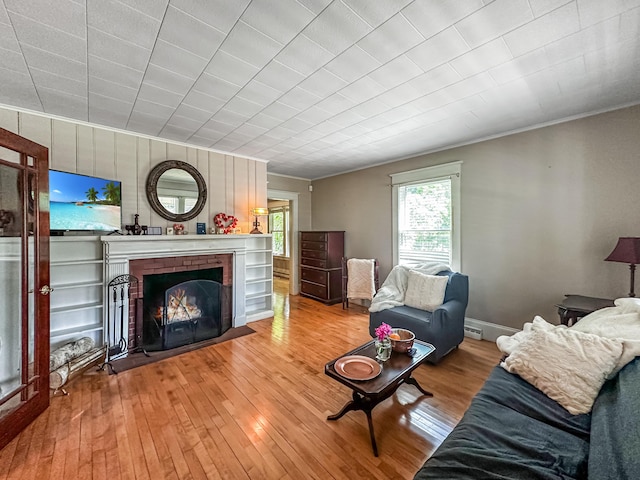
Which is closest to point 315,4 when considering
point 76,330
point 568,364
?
point 568,364

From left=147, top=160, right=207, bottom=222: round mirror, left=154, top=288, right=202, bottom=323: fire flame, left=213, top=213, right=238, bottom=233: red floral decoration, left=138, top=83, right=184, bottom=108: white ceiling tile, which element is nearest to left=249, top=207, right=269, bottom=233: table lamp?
left=213, top=213, right=238, bottom=233: red floral decoration

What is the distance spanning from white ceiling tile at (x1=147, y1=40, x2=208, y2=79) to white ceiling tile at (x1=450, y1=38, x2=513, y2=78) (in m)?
1.80

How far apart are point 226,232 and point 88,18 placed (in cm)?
270

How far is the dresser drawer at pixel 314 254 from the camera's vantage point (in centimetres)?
505

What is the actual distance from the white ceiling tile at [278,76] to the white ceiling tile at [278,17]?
0.29m

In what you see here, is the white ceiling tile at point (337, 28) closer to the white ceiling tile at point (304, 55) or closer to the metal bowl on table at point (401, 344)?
the white ceiling tile at point (304, 55)

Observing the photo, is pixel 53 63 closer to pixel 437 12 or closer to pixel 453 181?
pixel 437 12

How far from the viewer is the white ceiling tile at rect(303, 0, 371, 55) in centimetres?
147

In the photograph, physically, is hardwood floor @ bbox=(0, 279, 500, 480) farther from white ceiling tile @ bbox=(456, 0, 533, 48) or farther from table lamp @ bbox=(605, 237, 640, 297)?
white ceiling tile @ bbox=(456, 0, 533, 48)

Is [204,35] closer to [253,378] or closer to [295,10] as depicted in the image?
[295,10]

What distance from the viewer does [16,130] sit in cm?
254

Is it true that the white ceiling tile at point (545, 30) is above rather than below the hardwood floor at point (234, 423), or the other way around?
above

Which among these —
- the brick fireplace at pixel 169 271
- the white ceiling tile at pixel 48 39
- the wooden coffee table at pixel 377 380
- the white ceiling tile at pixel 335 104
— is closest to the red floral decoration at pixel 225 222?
the brick fireplace at pixel 169 271

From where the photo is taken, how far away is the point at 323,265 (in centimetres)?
506
